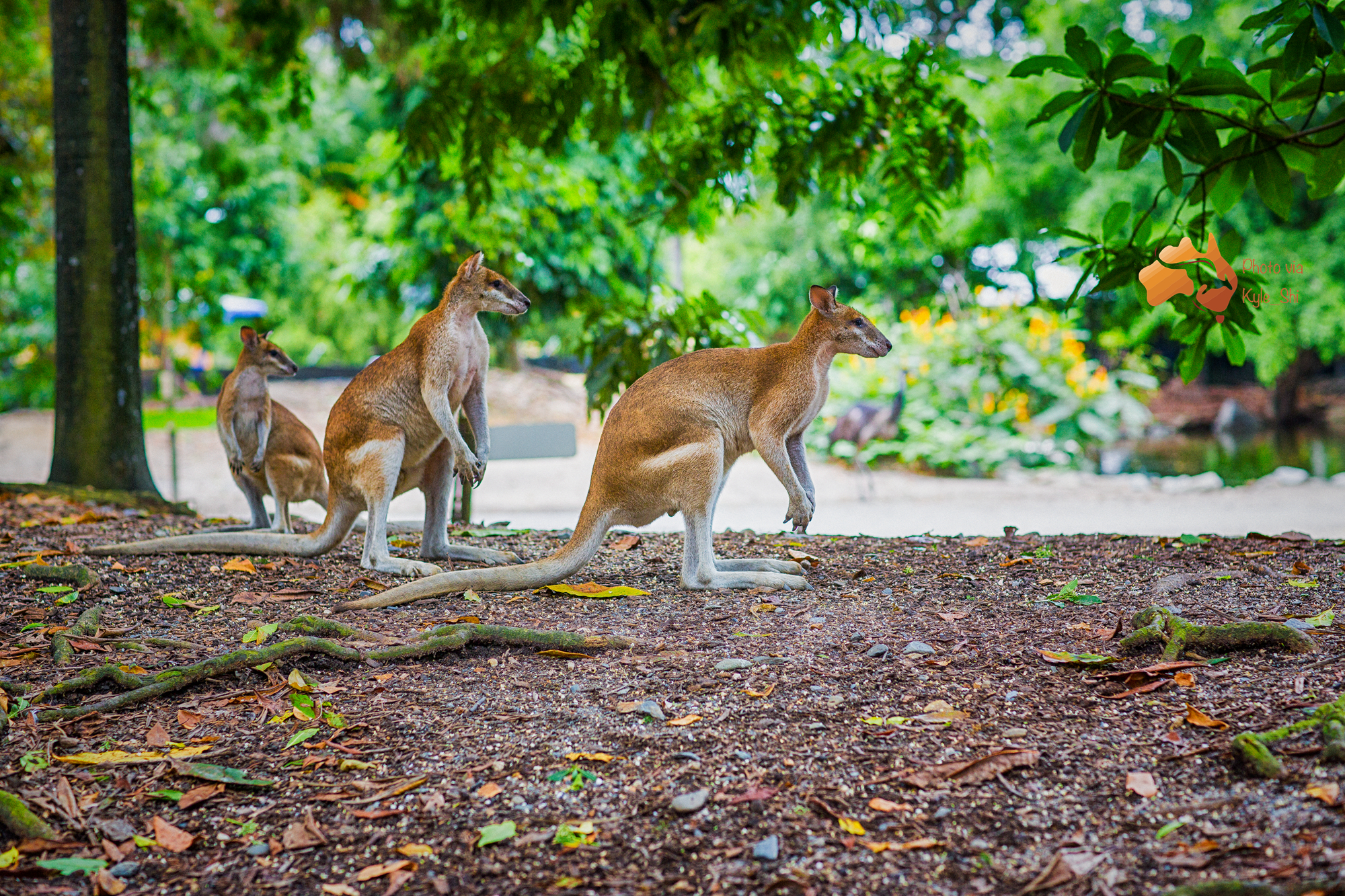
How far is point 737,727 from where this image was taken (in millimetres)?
2377

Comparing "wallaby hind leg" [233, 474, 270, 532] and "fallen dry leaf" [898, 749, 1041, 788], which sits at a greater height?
"wallaby hind leg" [233, 474, 270, 532]

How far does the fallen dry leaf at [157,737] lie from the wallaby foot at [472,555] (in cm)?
172

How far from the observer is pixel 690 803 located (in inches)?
79.6

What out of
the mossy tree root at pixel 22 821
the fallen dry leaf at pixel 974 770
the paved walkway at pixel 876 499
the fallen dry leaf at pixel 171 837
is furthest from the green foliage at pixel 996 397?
the mossy tree root at pixel 22 821

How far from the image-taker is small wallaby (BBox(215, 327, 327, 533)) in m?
4.42

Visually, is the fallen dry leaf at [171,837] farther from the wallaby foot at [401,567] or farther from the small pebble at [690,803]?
the wallaby foot at [401,567]

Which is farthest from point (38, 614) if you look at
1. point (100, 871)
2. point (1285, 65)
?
point (1285, 65)

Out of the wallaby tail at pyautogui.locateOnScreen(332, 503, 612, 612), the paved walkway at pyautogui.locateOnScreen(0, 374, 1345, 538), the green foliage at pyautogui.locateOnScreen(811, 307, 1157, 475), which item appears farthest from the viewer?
the green foliage at pyautogui.locateOnScreen(811, 307, 1157, 475)

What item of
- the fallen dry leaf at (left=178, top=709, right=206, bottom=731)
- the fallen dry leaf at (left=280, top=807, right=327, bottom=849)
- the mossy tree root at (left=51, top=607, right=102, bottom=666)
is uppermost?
the mossy tree root at (left=51, top=607, right=102, bottom=666)

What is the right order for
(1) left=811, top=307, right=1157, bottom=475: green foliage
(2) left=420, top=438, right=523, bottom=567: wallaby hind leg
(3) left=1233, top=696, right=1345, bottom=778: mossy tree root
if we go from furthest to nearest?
(1) left=811, top=307, right=1157, bottom=475: green foliage < (2) left=420, top=438, right=523, bottom=567: wallaby hind leg < (3) left=1233, top=696, right=1345, bottom=778: mossy tree root

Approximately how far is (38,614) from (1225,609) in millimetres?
3892

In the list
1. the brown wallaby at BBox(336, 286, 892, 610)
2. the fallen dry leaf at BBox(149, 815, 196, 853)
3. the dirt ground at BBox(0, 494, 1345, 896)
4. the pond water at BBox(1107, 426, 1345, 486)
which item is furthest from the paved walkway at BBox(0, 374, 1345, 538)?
the fallen dry leaf at BBox(149, 815, 196, 853)

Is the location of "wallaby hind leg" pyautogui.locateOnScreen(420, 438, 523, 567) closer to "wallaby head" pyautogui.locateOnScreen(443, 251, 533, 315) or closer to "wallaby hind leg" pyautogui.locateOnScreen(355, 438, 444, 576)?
"wallaby hind leg" pyautogui.locateOnScreen(355, 438, 444, 576)

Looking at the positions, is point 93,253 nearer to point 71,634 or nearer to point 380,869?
point 71,634
